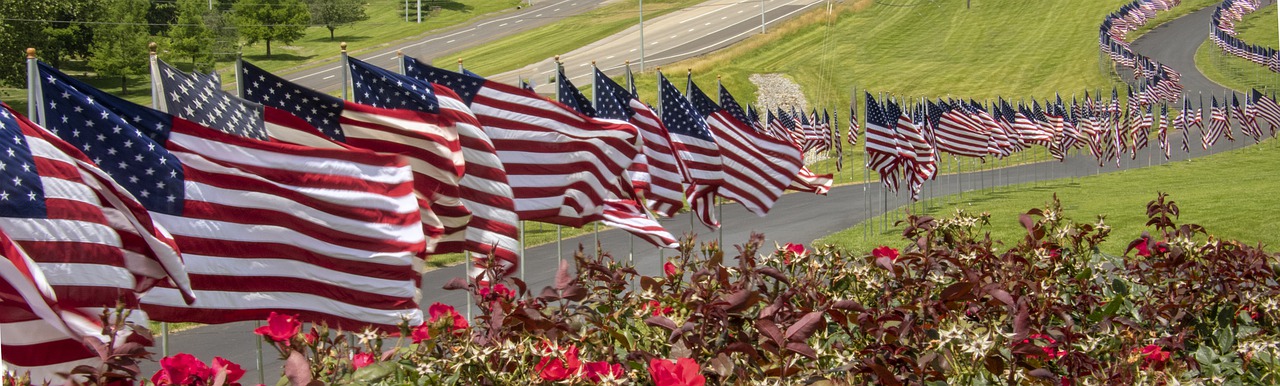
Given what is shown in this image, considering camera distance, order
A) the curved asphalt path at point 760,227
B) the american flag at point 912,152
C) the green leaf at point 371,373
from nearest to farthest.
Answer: the green leaf at point 371,373, the curved asphalt path at point 760,227, the american flag at point 912,152

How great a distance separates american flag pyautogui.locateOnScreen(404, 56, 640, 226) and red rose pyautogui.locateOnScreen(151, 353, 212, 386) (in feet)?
20.7

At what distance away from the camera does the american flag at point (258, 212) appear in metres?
6.31

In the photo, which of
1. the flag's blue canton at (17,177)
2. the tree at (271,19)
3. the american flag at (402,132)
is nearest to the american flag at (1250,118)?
the tree at (271,19)

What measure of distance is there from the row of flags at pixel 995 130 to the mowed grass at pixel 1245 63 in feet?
25.0

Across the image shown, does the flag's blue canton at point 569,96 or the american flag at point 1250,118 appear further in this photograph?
the american flag at point 1250,118

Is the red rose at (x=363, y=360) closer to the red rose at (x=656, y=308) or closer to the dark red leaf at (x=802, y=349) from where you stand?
the red rose at (x=656, y=308)

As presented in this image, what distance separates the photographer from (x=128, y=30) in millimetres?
43938

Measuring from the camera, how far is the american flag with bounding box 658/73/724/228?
1363cm

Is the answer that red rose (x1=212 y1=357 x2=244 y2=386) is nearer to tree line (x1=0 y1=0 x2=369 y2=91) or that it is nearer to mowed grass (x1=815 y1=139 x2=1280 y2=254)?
mowed grass (x1=815 y1=139 x2=1280 y2=254)

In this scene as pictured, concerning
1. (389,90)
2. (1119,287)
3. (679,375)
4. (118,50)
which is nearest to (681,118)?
(389,90)

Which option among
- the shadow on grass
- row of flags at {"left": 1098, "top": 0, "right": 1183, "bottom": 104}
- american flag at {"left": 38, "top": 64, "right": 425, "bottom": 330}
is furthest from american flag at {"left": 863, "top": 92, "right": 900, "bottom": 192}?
the shadow on grass

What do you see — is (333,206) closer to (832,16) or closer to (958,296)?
(958,296)

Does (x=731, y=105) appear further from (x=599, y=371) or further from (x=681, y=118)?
(x=599, y=371)

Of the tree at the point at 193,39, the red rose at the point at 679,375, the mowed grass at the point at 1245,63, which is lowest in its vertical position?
Result: the mowed grass at the point at 1245,63
